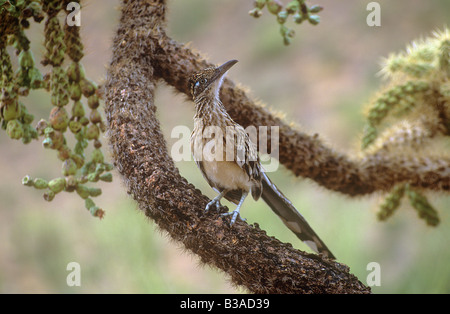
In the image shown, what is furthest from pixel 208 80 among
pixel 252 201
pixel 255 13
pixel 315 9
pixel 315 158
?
pixel 252 201

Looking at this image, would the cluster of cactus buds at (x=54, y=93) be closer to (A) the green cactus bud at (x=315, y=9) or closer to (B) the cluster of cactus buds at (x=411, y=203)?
(A) the green cactus bud at (x=315, y=9)

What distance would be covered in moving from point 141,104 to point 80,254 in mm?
2372

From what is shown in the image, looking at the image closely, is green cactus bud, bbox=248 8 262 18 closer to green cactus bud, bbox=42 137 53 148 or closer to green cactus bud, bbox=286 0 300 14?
green cactus bud, bbox=286 0 300 14


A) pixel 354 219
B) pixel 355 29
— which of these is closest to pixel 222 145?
pixel 354 219

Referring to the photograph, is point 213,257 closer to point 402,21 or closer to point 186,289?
point 186,289

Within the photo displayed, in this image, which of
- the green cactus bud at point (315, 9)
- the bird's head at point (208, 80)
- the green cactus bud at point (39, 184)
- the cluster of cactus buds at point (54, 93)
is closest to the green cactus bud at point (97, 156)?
the cluster of cactus buds at point (54, 93)

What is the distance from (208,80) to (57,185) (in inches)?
13.6

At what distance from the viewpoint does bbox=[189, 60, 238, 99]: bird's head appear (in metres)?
0.79

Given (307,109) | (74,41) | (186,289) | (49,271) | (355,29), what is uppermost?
(355,29)

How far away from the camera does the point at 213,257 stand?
28.6 inches

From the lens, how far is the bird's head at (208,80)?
2.60ft

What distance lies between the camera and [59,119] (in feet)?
2.85

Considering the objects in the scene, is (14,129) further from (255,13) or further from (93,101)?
(255,13)

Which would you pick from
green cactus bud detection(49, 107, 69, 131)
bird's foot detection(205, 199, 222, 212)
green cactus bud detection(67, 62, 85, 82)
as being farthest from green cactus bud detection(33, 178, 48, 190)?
bird's foot detection(205, 199, 222, 212)
